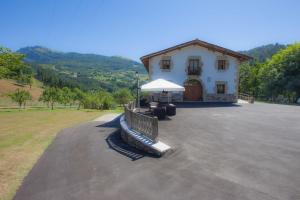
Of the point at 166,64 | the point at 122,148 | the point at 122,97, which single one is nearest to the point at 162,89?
the point at 122,148

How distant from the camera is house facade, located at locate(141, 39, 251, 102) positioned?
30.9 metres

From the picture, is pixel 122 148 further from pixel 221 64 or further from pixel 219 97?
pixel 221 64

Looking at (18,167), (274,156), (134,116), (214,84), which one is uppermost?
(214,84)

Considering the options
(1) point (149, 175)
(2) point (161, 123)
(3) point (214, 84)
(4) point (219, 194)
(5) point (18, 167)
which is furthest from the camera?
(3) point (214, 84)

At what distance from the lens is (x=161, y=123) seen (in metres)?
15.8

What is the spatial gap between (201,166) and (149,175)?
5.37ft

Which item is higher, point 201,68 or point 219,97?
point 201,68

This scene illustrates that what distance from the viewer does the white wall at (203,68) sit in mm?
30969

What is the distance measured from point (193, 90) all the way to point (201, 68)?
8.86 feet

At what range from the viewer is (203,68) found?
3108 centimetres

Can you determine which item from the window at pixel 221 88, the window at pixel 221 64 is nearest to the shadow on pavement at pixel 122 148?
the window at pixel 221 88

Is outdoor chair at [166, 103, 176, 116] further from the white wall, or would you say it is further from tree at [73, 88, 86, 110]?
tree at [73, 88, 86, 110]

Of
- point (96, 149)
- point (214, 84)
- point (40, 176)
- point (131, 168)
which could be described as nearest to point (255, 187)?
point (131, 168)

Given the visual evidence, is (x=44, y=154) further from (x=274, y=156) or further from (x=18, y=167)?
(x=274, y=156)
